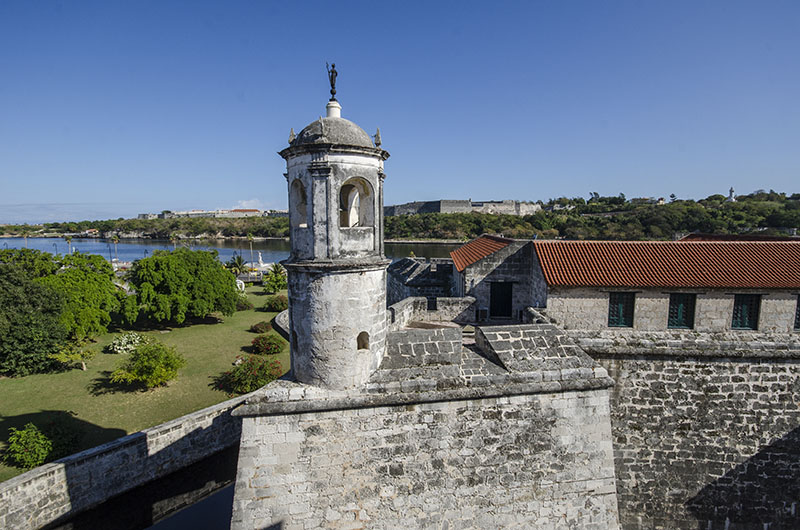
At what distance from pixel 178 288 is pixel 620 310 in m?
23.8

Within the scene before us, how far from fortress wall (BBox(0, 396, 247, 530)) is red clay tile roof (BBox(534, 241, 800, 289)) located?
12165 mm

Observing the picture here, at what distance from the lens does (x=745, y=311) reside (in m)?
13.1

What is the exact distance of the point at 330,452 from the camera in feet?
22.1

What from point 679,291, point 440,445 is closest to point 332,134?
point 440,445

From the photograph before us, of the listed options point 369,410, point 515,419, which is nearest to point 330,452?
point 369,410

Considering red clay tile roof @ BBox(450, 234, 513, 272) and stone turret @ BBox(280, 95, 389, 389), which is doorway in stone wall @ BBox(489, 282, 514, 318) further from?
stone turret @ BBox(280, 95, 389, 389)

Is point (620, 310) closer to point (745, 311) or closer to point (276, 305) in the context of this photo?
point (745, 311)

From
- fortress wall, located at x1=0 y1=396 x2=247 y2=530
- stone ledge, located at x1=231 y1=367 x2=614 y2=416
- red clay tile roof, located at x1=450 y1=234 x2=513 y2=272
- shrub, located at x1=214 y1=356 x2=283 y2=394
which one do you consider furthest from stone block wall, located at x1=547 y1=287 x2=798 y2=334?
fortress wall, located at x1=0 y1=396 x2=247 y2=530

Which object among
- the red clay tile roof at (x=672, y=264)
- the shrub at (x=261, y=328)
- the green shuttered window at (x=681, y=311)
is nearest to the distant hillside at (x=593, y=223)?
the red clay tile roof at (x=672, y=264)

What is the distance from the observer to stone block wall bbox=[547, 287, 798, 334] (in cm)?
1284

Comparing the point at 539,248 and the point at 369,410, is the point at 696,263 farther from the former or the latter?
the point at 369,410

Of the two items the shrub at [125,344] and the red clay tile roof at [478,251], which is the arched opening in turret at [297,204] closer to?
the red clay tile roof at [478,251]

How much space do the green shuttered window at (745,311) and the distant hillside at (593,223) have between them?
20.3m

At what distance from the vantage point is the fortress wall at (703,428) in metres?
8.79
